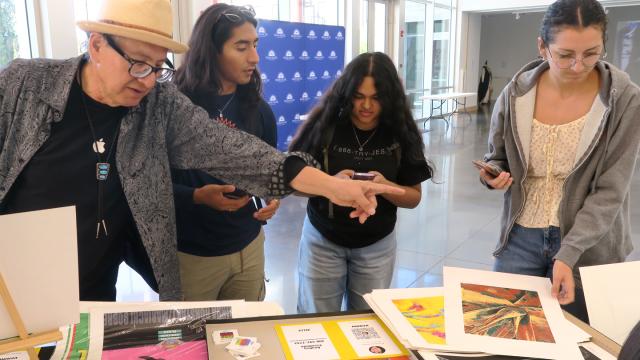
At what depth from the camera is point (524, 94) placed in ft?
5.40

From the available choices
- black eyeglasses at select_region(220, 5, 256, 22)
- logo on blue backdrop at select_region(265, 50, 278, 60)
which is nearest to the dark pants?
black eyeglasses at select_region(220, 5, 256, 22)

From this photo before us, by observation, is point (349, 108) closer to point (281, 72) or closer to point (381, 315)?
point (381, 315)

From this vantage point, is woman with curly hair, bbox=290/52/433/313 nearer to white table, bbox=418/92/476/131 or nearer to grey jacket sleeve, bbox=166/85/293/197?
grey jacket sleeve, bbox=166/85/293/197

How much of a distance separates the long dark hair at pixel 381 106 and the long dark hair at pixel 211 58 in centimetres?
24

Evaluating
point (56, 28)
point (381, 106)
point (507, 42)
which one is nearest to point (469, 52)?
point (507, 42)

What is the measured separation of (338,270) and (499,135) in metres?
0.74

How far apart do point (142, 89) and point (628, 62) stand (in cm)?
1810

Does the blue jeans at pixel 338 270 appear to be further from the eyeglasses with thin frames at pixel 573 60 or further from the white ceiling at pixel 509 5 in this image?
the white ceiling at pixel 509 5

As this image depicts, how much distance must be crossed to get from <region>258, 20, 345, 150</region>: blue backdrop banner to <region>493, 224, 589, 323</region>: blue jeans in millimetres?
4664

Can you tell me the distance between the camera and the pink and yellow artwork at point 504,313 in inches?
41.6

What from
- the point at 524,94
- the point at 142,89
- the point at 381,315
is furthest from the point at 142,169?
the point at 524,94

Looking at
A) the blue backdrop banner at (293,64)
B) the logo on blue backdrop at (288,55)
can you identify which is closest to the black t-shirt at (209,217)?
the blue backdrop banner at (293,64)

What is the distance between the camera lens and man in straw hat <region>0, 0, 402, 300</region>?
1.18 metres

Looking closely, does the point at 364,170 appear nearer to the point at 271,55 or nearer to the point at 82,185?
the point at 82,185
